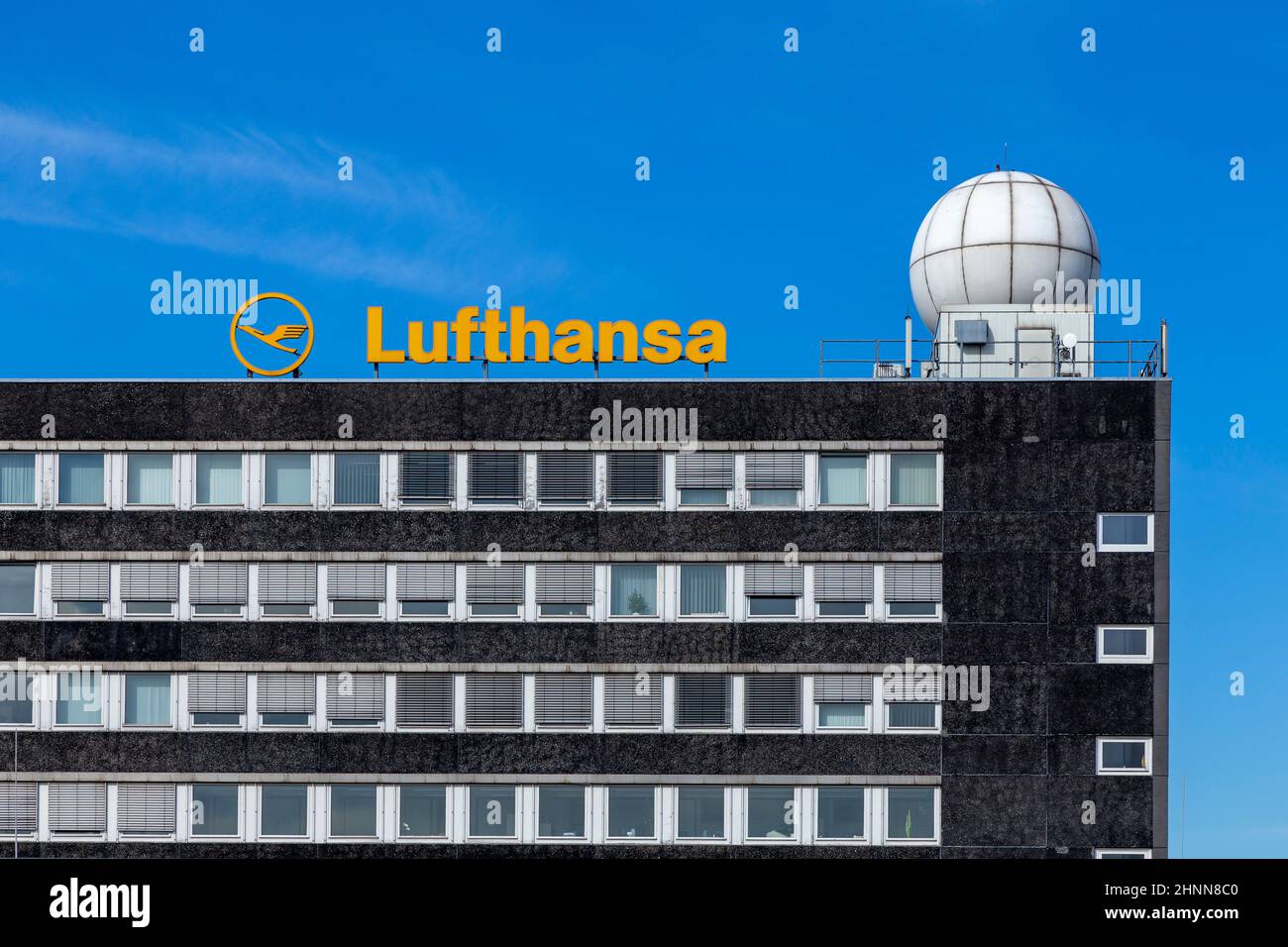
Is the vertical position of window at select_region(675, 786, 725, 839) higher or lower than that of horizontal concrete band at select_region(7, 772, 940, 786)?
lower

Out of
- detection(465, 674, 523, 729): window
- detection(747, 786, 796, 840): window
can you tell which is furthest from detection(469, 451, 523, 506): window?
detection(747, 786, 796, 840): window

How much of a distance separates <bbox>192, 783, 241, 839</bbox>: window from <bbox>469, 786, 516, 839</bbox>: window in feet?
21.7

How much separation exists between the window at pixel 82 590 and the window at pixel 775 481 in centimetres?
1855

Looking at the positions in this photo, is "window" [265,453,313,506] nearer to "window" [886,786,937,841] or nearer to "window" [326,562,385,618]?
"window" [326,562,385,618]

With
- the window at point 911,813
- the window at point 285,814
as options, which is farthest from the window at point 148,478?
the window at point 911,813

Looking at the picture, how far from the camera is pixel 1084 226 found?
55.9 m

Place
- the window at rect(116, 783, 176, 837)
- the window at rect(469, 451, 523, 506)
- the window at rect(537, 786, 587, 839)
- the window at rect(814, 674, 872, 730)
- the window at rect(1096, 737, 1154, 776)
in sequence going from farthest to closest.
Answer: the window at rect(469, 451, 523, 506)
the window at rect(116, 783, 176, 837)
the window at rect(814, 674, 872, 730)
the window at rect(537, 786, 587, 839)
the window at rect(1096, 737, 1154, 776)

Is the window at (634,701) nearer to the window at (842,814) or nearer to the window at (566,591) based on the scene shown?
the window at (566,591)

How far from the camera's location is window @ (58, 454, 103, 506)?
49906 millimetres

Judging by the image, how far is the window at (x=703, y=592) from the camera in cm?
4884

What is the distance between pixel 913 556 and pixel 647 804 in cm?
1010

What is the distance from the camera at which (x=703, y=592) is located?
1924 inches
